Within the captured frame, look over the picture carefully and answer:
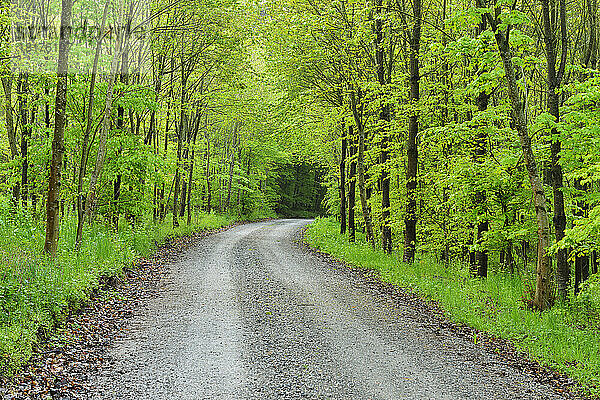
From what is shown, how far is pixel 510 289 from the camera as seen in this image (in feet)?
34.9

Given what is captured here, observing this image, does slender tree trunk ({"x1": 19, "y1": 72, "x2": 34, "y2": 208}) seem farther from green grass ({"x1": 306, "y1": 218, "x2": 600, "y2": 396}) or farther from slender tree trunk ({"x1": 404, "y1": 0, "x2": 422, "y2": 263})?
green grass ({"x1": 306, "y1": 218, "x2": 600, "y2": 396})

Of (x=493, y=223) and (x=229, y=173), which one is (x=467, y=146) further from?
(x=229, y=173)

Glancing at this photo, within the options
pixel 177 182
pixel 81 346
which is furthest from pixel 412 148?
pixel 177 182

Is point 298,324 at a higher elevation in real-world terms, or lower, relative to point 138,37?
lower

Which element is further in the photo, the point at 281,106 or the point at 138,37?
the point at 281,106

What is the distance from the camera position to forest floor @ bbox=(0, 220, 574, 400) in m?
6.01

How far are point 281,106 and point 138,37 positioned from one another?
6.70 m

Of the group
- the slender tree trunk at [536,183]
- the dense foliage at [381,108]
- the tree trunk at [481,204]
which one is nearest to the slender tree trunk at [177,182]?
the dense foliage at [381,108]

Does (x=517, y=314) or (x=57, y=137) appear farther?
(x=57, y=137)

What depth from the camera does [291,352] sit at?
24.3 feet

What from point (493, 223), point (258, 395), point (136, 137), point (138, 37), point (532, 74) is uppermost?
point (138, 37)

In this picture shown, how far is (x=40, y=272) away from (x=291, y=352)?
15.6ft

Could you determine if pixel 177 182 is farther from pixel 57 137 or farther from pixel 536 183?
pixel 536 183

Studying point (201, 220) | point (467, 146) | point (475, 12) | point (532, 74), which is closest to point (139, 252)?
point (467, 146)
